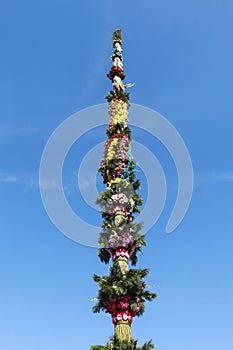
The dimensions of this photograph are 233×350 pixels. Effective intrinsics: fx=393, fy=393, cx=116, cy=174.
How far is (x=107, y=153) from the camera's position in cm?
2877

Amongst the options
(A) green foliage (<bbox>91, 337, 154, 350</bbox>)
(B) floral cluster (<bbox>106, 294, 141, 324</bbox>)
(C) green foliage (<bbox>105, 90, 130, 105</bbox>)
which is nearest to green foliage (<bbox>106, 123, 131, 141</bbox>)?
(C) green foliage (<bbox>105, 90, 130, 105</bbox>)

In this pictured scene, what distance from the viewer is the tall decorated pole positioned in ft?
70.4

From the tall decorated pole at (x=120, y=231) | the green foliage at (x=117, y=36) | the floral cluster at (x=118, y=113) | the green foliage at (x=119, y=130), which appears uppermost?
the green foliage at (x=117, y=36)

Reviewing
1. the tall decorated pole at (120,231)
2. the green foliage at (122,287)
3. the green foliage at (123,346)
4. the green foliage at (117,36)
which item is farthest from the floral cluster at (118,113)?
the green foliage at (123,346)

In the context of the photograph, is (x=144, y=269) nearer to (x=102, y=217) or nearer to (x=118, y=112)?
(x=102, y=217)

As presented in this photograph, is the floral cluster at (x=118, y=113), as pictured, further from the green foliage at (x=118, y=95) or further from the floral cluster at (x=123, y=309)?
the floral cluster at (x=123, y=309)

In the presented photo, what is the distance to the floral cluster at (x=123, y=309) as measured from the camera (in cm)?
2133

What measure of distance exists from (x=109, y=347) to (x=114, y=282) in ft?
11.0

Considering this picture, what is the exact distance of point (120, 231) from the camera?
24.5 meters

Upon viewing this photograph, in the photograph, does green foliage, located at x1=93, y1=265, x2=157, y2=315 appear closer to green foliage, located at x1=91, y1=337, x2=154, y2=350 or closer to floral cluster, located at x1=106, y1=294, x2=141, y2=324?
floral cluster, located at x1=106, y1=294, x2=141, y2=324

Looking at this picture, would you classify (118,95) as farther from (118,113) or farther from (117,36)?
(117,36)

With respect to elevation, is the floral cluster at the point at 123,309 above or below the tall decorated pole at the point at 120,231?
below

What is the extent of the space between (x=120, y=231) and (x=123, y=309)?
4.88 metres

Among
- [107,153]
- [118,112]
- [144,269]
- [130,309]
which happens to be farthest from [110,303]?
[118,112]
